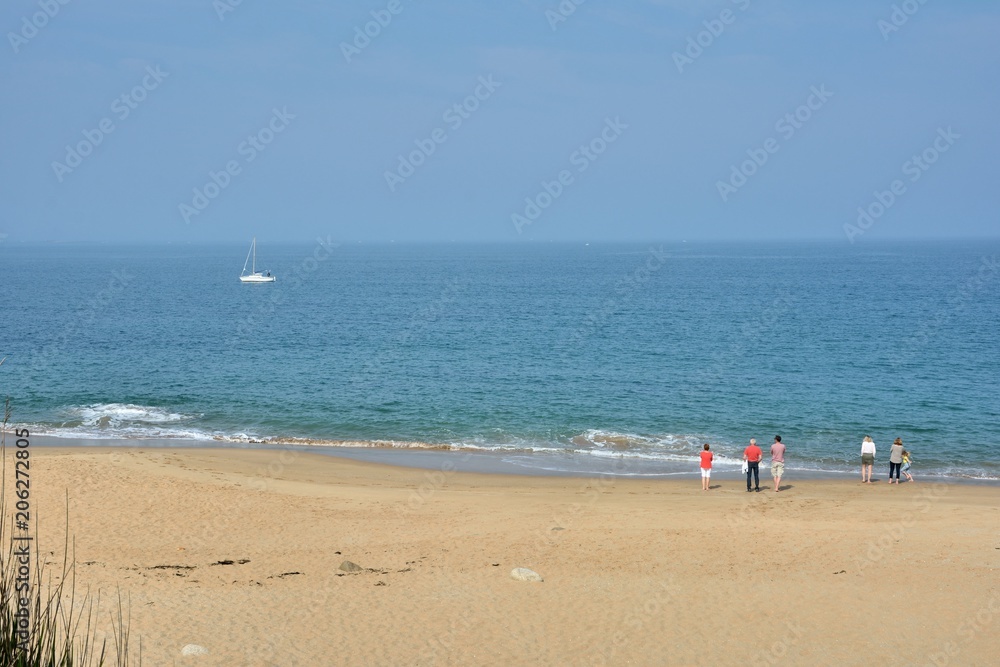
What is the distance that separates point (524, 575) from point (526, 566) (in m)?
0.83

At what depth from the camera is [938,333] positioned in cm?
5756

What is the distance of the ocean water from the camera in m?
31.6

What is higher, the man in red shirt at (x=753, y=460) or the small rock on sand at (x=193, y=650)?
the man in red shirt at (x=753, y=460)

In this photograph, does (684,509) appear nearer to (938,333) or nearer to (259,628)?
(259,628)

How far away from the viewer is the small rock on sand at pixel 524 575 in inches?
636

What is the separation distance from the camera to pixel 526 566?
1705 centimetres

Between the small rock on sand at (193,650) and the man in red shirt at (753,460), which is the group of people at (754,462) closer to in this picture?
the man in red shirt at (753,460)

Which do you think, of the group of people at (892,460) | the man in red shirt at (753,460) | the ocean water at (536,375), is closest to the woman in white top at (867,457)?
the group of people at (892,460)

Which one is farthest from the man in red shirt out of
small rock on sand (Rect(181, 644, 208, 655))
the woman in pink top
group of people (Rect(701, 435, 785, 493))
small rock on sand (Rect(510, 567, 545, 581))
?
small rock on sand (Rect(181, 644, 208, 655))

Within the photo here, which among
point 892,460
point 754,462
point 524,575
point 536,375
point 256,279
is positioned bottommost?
point 524,575

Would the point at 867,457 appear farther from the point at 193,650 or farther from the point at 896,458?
the point at 193,650

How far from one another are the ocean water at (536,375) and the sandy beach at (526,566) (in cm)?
629

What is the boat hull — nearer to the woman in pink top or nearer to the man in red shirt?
the woman in pink top

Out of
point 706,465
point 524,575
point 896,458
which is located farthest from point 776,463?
point 524,575
